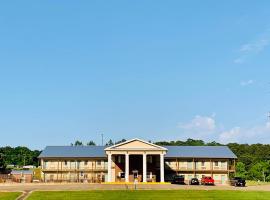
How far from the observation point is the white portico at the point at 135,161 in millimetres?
80188

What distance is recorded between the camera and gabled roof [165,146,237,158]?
88.8 meters

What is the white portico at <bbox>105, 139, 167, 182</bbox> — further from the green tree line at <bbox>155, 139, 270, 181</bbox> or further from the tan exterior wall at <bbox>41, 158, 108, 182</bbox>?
the green tree line at <bbox>155, 139, 270, 181</bbox>

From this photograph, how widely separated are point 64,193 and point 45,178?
38736 mm

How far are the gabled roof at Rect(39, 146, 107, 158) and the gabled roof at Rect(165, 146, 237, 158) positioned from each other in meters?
14.4

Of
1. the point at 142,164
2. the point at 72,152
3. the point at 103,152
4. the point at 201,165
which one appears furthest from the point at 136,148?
the point at 72,152

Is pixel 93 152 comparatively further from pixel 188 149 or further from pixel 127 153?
pixel 188 149

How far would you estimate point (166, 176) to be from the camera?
8838cm

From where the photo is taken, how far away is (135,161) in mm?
84625

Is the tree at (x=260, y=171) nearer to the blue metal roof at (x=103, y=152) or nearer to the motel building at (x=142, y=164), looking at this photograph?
the blue metal roof at (x=103, y=152)

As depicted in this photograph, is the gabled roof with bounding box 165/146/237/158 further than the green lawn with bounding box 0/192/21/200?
Yes

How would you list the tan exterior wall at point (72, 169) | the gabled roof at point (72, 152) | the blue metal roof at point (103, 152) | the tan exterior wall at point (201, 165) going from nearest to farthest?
the tan exterior wall at point (201, 165) → the tan exterior wall at point (72, 169) → the blue metal roof at point (103, 152) → the gabled roof at point (72, 152)

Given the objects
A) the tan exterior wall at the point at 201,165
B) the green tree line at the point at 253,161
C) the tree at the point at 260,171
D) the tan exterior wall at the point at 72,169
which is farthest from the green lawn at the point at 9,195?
the tree at the point at 260,171

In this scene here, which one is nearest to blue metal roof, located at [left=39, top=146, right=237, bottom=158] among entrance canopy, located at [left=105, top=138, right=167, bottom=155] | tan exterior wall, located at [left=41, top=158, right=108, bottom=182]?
tan exterior wall, located at [left=41, top=158, right=108, bottom=182]

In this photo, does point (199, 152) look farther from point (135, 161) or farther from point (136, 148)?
point (136, 148)
